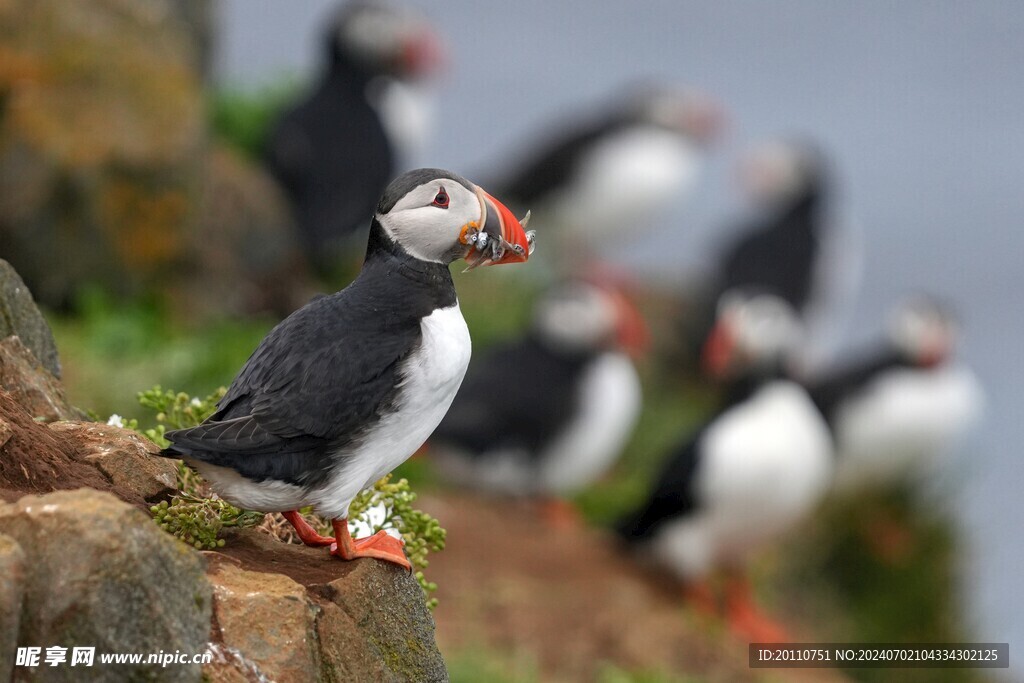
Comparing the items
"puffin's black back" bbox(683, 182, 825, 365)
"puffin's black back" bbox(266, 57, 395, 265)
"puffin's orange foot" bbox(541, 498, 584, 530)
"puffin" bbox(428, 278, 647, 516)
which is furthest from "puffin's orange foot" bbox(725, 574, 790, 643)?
"puffin's black back" bbox(683, 182, 825, 365)

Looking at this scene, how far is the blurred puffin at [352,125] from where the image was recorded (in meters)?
10.3

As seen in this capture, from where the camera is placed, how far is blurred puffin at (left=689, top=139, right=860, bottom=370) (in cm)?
1295

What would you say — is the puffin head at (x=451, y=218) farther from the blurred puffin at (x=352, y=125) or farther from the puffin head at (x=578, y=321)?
the blurred puffin at (x=352, y=125)

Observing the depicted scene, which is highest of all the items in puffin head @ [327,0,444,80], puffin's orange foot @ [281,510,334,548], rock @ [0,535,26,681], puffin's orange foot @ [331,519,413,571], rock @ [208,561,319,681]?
puffin head @ [327,0,444,80]

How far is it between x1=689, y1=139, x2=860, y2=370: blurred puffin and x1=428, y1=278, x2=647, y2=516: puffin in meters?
3.17

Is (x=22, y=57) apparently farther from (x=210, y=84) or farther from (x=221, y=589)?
(x=221, y=589)

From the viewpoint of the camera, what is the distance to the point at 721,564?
910 centimetres

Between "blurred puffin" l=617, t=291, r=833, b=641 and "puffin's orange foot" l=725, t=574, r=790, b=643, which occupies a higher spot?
"blurred puffin" l=617, t=291, r=833, b=641

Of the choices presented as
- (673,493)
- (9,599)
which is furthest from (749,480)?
(9,599)

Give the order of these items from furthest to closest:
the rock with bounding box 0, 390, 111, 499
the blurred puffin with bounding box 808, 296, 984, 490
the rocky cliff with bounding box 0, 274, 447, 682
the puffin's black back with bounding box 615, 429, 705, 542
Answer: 1. the blurred puffin with bounding box 808, 296, 984, 490
2. the puffin's black back with bounding box 615, 429, 705, 542
3. the rock with bounding box 0, 390, 111, 499
4. the rocky cliff with bounding box 0, 274, 447, 682

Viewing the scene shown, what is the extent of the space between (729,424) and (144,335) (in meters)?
3.49

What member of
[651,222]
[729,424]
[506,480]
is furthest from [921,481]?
[651,222]

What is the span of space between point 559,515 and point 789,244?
196 inches

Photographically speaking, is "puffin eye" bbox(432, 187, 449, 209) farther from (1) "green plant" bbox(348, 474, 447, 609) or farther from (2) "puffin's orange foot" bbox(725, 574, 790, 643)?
(2) "puffin's orange foot" bbox(725, 574, 790, 643)
